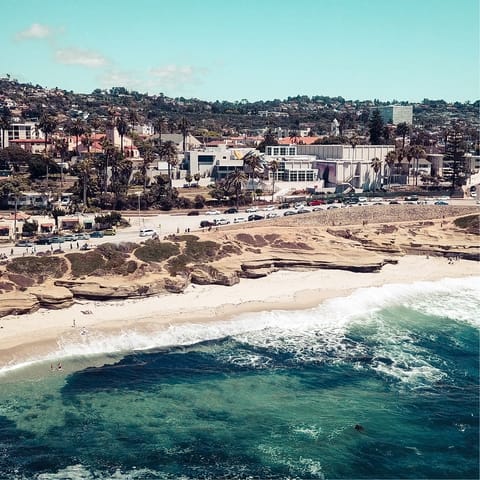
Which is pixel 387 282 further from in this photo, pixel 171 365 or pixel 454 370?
pixel 171 365

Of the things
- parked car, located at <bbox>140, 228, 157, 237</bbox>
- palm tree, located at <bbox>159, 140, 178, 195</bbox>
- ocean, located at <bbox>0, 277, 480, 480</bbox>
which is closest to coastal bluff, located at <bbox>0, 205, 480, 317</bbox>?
parked car, located at <bbox>140, 228, 157, 237</bbox>

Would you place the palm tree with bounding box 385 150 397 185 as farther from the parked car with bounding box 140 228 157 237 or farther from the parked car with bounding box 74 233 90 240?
the parked car with bounding box 74 233 90 240

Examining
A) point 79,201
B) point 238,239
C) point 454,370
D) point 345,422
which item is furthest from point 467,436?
point 79,201

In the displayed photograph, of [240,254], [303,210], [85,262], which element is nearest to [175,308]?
[85,262]

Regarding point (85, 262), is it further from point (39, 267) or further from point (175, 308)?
point (175, 308)

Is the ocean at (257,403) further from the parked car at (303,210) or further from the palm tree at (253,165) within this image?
the palm tree at (253,165)
